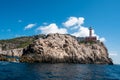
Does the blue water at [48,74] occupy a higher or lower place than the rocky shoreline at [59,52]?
lower

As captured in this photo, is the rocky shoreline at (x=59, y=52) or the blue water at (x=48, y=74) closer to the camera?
the blue water at (x=48, y=74)

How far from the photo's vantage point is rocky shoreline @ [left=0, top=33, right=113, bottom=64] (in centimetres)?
13438

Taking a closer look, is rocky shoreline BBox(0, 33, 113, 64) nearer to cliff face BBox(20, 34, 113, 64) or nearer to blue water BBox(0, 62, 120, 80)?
cliff face BBox(20, 34, 113, 64)

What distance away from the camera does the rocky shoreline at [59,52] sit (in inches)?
5290

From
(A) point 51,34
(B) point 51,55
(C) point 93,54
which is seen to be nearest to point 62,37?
(A) point 51,34

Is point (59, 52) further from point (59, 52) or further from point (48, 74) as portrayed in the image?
point (48, 74)

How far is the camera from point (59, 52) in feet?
462

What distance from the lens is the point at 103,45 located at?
644 feet

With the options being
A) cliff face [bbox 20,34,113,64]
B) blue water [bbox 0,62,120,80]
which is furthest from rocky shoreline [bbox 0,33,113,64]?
blue water [bbox 0,62,120,80]

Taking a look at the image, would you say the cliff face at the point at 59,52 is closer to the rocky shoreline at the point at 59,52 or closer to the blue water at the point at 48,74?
the rocky shoreline at the point at 59,52

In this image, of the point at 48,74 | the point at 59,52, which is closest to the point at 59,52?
the point at 59,52

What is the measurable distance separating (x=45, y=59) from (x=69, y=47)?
76.0 ft

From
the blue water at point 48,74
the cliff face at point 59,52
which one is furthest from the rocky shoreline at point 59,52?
the blue water at point 48,74

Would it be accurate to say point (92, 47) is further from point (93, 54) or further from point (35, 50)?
point (35, 50)
